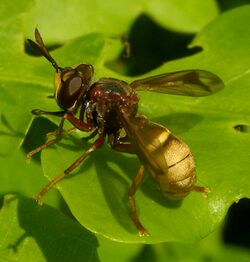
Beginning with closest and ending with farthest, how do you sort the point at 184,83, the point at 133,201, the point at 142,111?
1. the point at 133,201
2. the point at 184,83
3. the point at 142,111

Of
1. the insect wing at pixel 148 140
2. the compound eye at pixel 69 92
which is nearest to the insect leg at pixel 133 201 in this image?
the insect wing at pixel 148 140

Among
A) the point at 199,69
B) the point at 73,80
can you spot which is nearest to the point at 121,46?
the point at 199,69

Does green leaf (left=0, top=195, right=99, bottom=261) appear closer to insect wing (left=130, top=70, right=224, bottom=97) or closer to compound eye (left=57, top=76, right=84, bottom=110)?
compound eye (left=57, top=76, right=84, bottom=110)

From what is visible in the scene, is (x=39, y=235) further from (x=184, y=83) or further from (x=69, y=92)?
(x=184, y=83)

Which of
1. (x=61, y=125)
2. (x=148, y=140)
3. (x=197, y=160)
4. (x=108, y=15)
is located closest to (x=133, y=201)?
(x=148, y=140)

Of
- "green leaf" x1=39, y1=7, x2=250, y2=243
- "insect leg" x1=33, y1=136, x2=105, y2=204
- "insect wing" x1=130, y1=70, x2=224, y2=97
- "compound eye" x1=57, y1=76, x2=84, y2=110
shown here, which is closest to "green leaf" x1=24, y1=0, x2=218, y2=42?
"green leaf" x1=39, y1=7, x2=250, y2=243

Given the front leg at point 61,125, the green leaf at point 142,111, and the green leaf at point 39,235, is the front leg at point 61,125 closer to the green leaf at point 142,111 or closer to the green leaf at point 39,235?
the green leaf at point 142,111

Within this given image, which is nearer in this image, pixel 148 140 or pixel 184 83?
pixel 148 140
